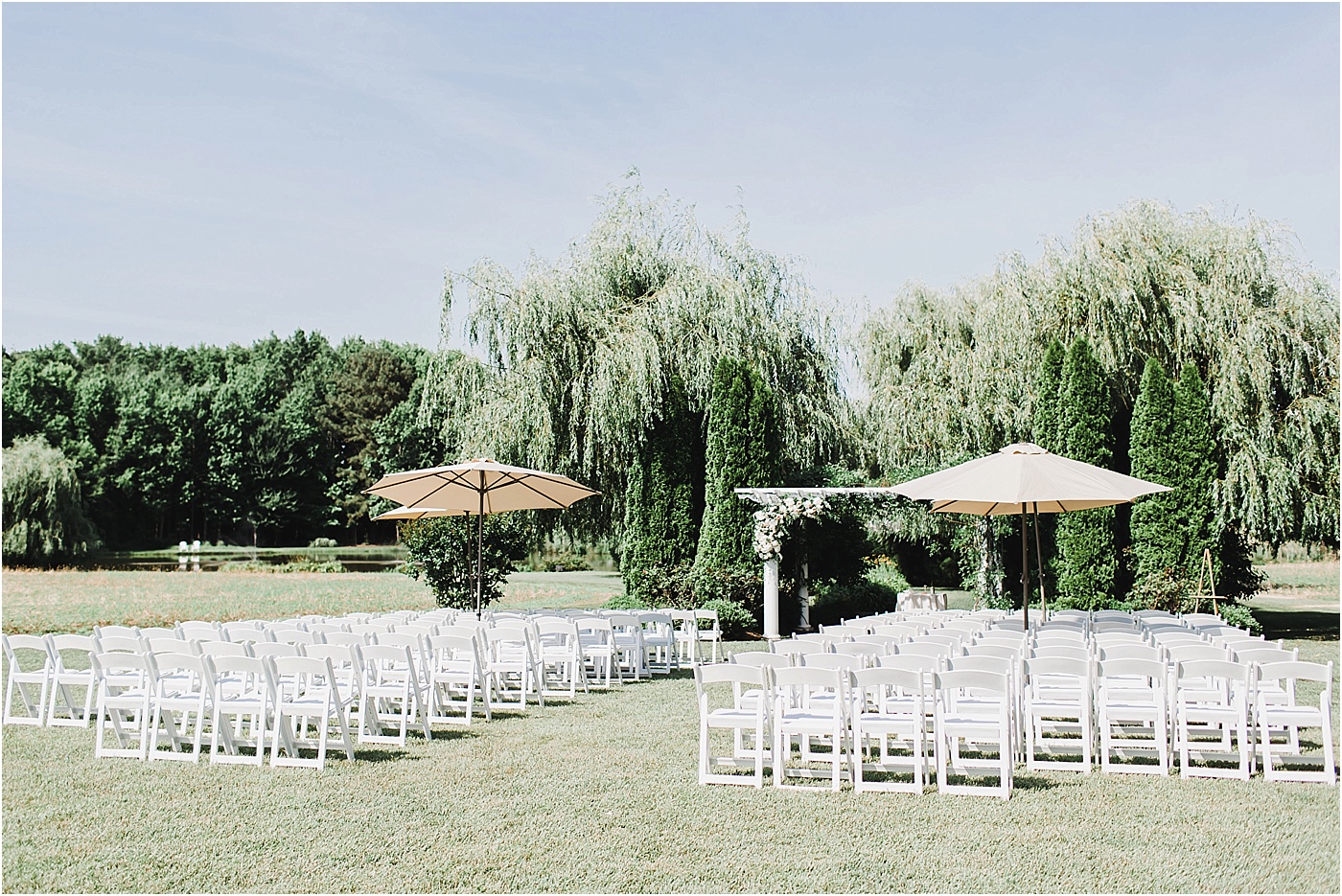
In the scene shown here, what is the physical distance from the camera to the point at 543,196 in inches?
802

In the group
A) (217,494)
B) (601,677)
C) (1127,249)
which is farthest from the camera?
(217,494)

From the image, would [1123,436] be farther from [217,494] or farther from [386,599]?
[217,494]

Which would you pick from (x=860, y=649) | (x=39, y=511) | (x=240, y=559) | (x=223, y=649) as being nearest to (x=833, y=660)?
(x=860, y=649)

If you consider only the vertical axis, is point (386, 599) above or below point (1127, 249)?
below

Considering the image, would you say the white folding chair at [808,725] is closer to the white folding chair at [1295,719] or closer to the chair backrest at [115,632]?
the white folding chair at [1295,719]

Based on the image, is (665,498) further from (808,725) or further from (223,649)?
(808,725)

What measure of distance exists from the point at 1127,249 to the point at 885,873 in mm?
15230

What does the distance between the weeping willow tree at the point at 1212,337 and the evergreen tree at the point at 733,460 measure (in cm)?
352

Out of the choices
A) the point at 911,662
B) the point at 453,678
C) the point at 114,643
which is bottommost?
the point at 453,678

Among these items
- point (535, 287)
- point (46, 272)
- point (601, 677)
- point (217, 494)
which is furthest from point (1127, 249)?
point (217, 494)

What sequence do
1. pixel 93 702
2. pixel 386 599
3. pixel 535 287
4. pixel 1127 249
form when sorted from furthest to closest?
pixel 386 599, pixel 535 287, pixel 1127 249, pixel 93 702

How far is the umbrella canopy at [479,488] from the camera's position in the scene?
1212 cm

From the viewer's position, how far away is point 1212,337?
16656 millimetres

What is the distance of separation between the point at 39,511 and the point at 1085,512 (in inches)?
1366
